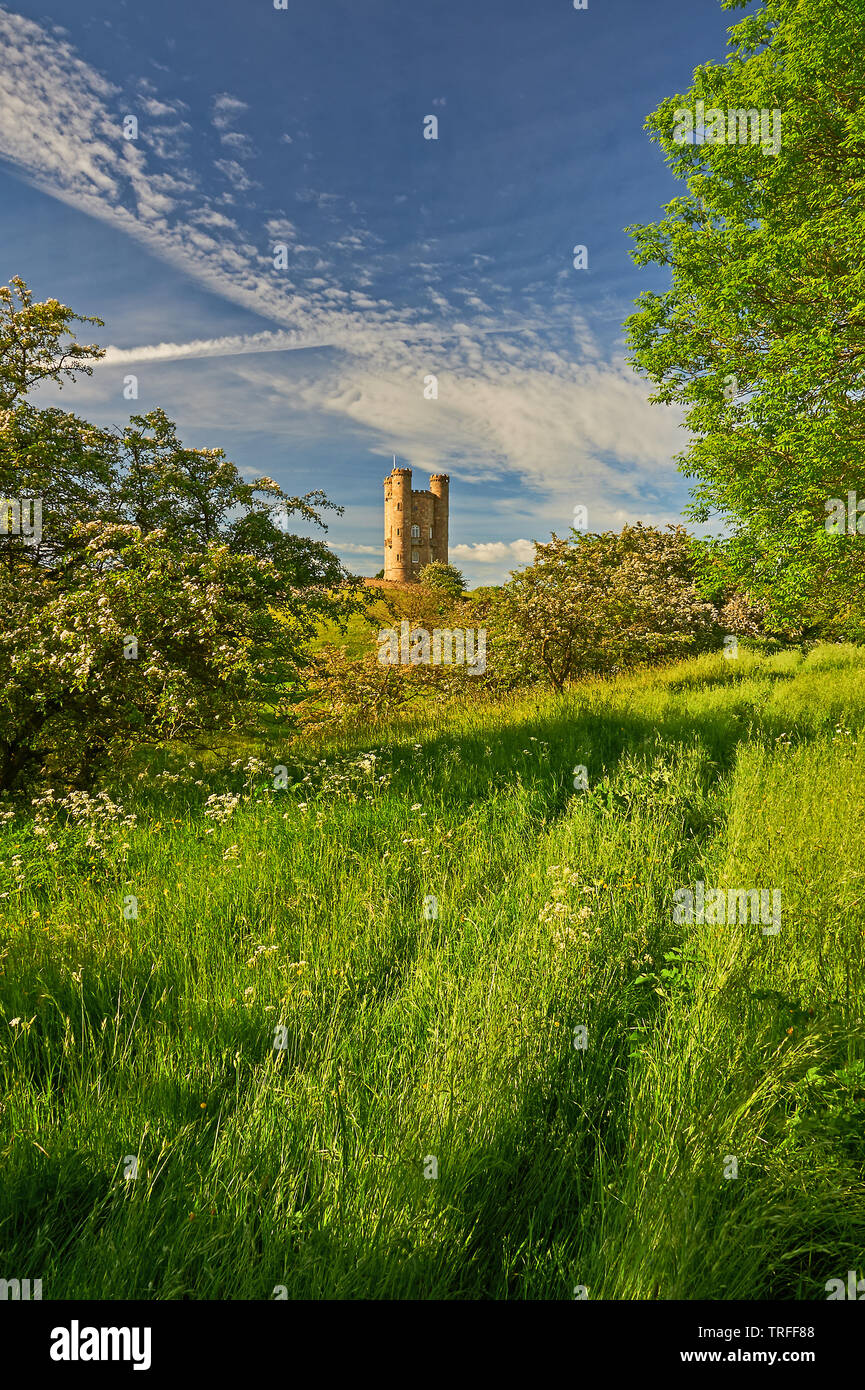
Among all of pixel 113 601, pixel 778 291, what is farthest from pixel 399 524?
pixel 113 601

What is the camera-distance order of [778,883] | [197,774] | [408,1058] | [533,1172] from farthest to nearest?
[197,774] < [778,883] < [408,1058] < [533,1172]

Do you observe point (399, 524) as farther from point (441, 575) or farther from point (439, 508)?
point (441, 575)

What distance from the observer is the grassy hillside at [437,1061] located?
182 centimetres

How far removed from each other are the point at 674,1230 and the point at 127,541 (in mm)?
9664

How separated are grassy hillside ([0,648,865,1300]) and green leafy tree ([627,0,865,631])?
6411 mm

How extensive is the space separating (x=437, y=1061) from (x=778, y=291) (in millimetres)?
12533

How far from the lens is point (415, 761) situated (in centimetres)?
793

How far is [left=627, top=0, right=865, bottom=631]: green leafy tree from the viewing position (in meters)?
8.61

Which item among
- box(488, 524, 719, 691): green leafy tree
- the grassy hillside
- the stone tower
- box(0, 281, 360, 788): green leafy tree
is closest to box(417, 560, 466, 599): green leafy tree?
box(488, 524, 719, 691): green leafy tree

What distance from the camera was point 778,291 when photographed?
9.53 meters

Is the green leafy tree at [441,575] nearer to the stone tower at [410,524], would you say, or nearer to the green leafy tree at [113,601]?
the stone tower at [410,524]
